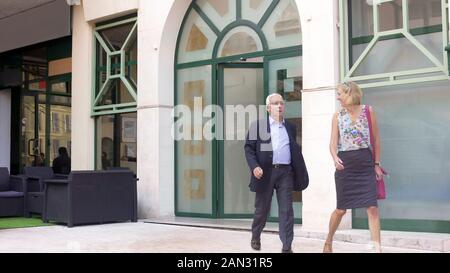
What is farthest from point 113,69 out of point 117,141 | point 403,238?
point 403,238

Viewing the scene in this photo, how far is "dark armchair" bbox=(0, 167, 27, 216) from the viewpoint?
1068 centimetres

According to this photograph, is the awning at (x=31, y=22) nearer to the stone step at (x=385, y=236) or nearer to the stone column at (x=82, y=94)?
the stone column at (x=82, y=94)

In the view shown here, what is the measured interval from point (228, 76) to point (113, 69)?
281cm

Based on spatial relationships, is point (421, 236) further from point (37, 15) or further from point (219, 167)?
point (37, 15)

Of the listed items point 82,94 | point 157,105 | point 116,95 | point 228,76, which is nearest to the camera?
point 228,76

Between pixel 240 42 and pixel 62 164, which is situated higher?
pixel 240 42

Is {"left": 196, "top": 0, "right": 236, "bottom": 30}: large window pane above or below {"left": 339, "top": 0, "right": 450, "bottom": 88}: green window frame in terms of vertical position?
above

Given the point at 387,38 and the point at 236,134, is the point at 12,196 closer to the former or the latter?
the point at 236,134

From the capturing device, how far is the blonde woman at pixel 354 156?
5801mm

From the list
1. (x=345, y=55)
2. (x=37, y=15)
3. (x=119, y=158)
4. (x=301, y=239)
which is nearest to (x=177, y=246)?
(x=301, y=239)

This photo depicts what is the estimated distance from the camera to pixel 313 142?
27.2 ft

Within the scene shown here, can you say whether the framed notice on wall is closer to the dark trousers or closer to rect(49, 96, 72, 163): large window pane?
rect(49, 96, 72, 163): large window pane

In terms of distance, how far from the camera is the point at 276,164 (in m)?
6.24

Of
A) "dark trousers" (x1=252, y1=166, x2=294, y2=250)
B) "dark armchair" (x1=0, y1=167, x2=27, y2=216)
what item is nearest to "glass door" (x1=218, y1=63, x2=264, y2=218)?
"dark trousers" (x1=252, y1=166, x2=294, y2=250)
